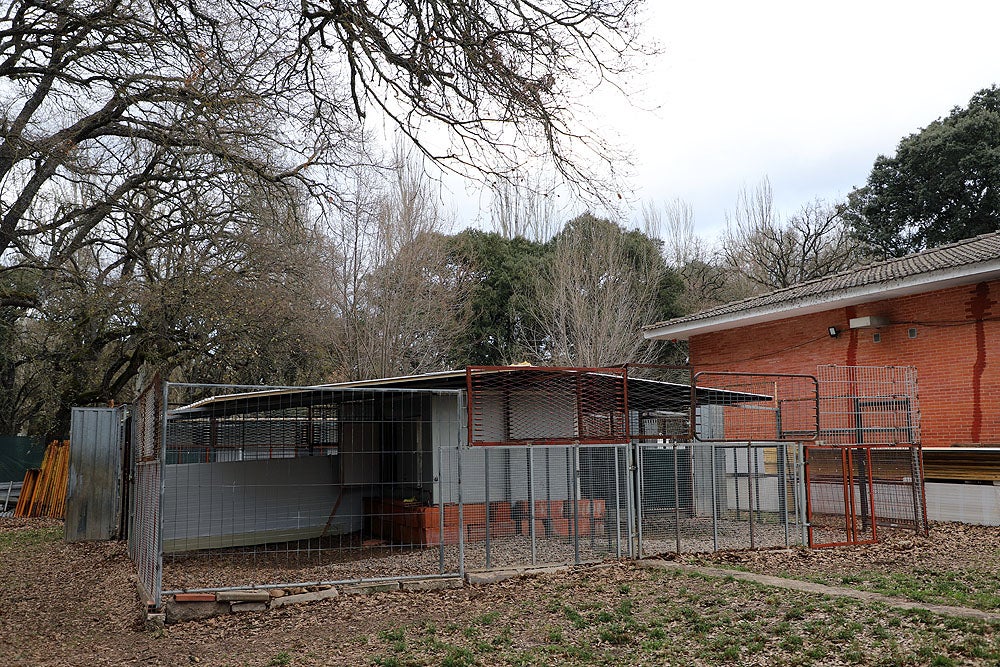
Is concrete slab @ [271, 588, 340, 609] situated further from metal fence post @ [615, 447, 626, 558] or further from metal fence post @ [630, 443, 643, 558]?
metal fence post @ [630, 443, 643, 558]

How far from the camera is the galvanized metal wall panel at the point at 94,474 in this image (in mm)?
17156

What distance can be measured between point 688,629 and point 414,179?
23.2 metres

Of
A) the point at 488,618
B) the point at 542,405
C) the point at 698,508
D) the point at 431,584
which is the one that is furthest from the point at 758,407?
the point at 488,618

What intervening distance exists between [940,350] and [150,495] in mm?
17063

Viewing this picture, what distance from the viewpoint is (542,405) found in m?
17.2

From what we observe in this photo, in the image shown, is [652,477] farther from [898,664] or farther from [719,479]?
[898,664]

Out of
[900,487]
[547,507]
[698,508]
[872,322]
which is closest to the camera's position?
[547,507]

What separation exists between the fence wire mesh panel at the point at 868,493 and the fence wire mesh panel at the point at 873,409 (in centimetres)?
32

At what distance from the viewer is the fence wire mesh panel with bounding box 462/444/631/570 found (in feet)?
44.3

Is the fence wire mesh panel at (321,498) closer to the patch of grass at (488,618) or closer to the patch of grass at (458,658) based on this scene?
the patch of grass at (488,618)

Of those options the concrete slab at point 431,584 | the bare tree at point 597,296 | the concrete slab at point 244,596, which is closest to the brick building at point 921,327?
the bare tree at point 597,296

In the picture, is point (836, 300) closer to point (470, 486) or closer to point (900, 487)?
point (900, 487)

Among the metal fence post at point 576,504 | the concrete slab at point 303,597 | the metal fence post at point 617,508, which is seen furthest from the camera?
the metal fence post at point 617,508

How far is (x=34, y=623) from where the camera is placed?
33.9 ft
